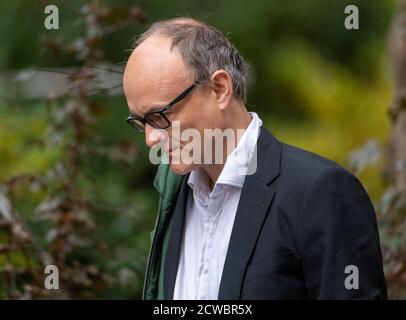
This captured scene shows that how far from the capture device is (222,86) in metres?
2.19

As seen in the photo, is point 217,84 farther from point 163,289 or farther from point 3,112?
point 3,112

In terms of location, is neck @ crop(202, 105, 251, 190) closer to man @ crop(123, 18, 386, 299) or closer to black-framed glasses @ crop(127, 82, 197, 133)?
man @ crop(123, 18, 386, 299)

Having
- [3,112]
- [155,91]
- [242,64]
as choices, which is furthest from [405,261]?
[3,112]

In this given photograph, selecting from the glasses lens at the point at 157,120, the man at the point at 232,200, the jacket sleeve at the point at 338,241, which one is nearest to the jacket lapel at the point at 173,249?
the man at the point at 232,200

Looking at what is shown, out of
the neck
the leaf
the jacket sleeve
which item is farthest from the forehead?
the leaf

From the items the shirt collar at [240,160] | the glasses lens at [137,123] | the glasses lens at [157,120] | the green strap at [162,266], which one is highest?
the glasses lens at [157,120]

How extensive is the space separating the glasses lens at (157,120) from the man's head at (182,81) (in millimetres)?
10

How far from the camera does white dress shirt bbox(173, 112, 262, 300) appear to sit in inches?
83.7

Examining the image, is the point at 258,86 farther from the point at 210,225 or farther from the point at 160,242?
the point at 210,225

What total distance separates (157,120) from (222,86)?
0.62 feet

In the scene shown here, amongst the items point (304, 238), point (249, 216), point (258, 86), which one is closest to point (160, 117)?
point (249, 216)

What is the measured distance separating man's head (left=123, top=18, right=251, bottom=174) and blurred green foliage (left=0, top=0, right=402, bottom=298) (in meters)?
2.08

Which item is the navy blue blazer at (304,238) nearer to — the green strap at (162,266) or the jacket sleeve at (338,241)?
the jacket sleeve at (338,241)

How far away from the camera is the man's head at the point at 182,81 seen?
6.93 ft
